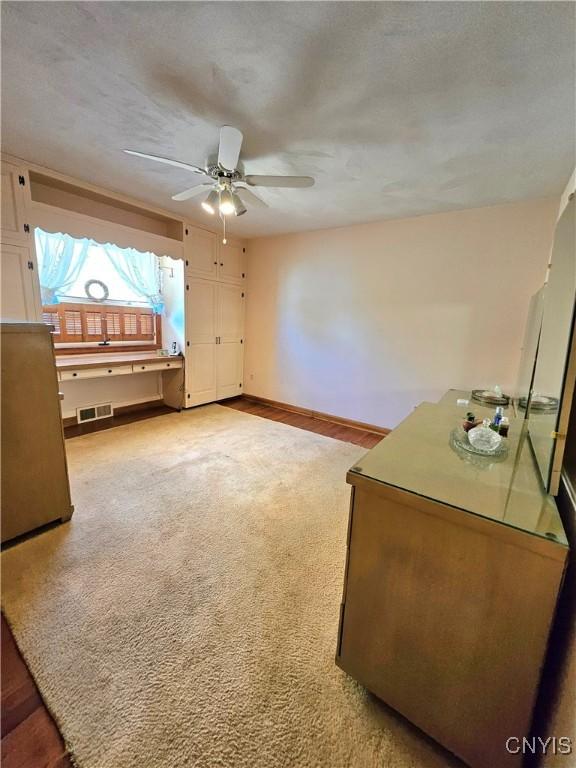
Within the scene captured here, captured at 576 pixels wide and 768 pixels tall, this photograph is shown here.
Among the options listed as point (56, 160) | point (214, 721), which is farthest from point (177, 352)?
point (214, 721)

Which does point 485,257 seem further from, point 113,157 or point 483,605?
point 113,157

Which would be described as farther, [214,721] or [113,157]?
[113,157]

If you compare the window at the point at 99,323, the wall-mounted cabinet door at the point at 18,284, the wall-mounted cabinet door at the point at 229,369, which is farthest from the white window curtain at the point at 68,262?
the wall-mounted cabinet door at the point at 229,369

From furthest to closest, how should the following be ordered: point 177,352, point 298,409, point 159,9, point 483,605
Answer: point 298,409 < point 177,352 < point 159,9 < point 483,605

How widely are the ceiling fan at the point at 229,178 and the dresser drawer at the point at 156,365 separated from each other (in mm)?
2073

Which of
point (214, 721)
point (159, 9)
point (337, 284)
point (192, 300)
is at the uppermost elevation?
point (159, 9)

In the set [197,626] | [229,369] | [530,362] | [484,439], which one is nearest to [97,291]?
[229,369]

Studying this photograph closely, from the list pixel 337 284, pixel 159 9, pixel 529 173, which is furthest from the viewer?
pixel 337 284

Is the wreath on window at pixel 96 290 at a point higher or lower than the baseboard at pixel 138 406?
higher

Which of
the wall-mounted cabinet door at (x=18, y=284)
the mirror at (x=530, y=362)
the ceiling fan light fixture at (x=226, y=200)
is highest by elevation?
the ceiling fan light fixture at (x=226, y=200)

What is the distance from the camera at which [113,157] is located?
2.36m

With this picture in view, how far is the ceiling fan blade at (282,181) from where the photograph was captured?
1.90 meters

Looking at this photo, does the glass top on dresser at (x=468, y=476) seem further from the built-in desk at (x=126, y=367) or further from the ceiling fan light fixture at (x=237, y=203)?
the built-in desk at (x=126, y=367)

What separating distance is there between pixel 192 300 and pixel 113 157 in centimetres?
184
